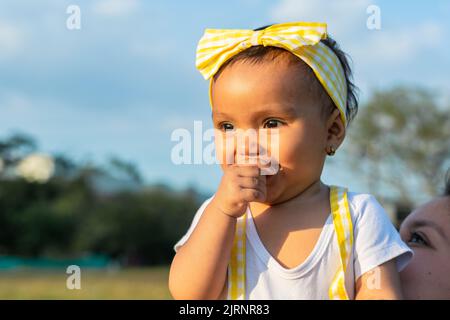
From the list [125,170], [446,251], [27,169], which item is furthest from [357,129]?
[446,251]


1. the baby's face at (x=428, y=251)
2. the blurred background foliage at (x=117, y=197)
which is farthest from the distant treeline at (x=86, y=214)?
the baby's face at (x=428, y=251)

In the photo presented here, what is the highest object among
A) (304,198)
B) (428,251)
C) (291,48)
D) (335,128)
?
(291,48)

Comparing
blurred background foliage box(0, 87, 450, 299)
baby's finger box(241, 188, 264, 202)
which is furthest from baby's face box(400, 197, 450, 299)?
blurred background foliage box(0, 87, 450, 299)

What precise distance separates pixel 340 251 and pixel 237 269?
1.01ft

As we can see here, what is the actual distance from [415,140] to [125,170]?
1554cm

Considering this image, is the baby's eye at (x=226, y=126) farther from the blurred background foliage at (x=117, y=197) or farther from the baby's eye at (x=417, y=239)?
the blurred background foliage at (x=117, y=197)

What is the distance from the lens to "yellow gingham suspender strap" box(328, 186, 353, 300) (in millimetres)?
1812

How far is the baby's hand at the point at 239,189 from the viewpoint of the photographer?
1780 mm

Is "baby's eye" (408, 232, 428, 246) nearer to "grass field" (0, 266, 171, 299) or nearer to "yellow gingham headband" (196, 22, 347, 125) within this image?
"yellow gingham headband" (196, 22, 347, 125)

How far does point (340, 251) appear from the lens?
183cm

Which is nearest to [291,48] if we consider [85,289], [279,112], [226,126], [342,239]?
[279,112]

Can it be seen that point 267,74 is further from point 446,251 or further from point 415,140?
point 415,140

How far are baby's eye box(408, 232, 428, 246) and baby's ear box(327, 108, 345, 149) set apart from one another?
0.65 m

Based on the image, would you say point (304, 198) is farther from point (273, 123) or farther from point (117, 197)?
point (117, 197)
